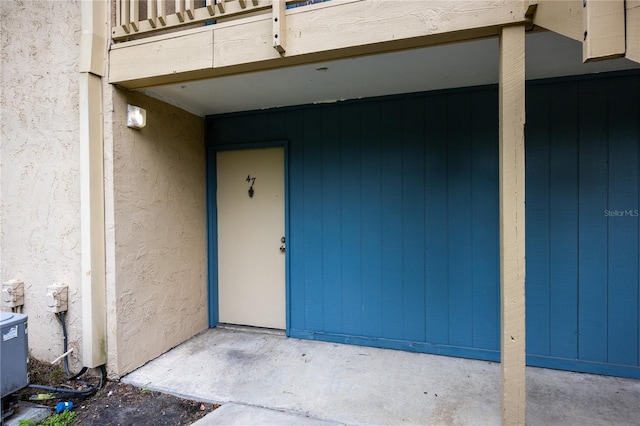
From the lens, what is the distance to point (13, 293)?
2.70 m

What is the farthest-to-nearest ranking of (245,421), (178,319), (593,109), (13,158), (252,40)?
1. (178,319)
2. (13,158)
3. (593,109)
4. (252,40)
5. (245,421)

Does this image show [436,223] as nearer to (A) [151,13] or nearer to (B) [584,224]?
(B) [584,224]

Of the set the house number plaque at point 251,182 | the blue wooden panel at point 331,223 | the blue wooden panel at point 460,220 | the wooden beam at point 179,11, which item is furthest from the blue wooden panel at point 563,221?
the wooden beam at point 179,11

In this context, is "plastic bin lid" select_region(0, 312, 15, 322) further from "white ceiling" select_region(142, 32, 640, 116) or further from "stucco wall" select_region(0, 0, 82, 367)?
"white ceiling" select_region(142, 32, 640, 116)

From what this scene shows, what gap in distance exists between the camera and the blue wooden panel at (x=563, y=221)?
2602 millimetres

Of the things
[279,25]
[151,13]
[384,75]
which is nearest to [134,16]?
[151,13]

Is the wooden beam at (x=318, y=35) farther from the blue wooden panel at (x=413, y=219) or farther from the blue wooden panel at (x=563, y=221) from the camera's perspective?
the blue wooden panel at (x=563, y=221)

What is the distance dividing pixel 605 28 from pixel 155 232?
3.25 metres

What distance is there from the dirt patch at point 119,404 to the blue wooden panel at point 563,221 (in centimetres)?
274

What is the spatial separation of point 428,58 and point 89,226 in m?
2.79

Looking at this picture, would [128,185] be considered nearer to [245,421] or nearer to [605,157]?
[245,421]

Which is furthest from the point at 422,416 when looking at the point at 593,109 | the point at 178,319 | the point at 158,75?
the point at 158,75

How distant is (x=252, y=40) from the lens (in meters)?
2.21
